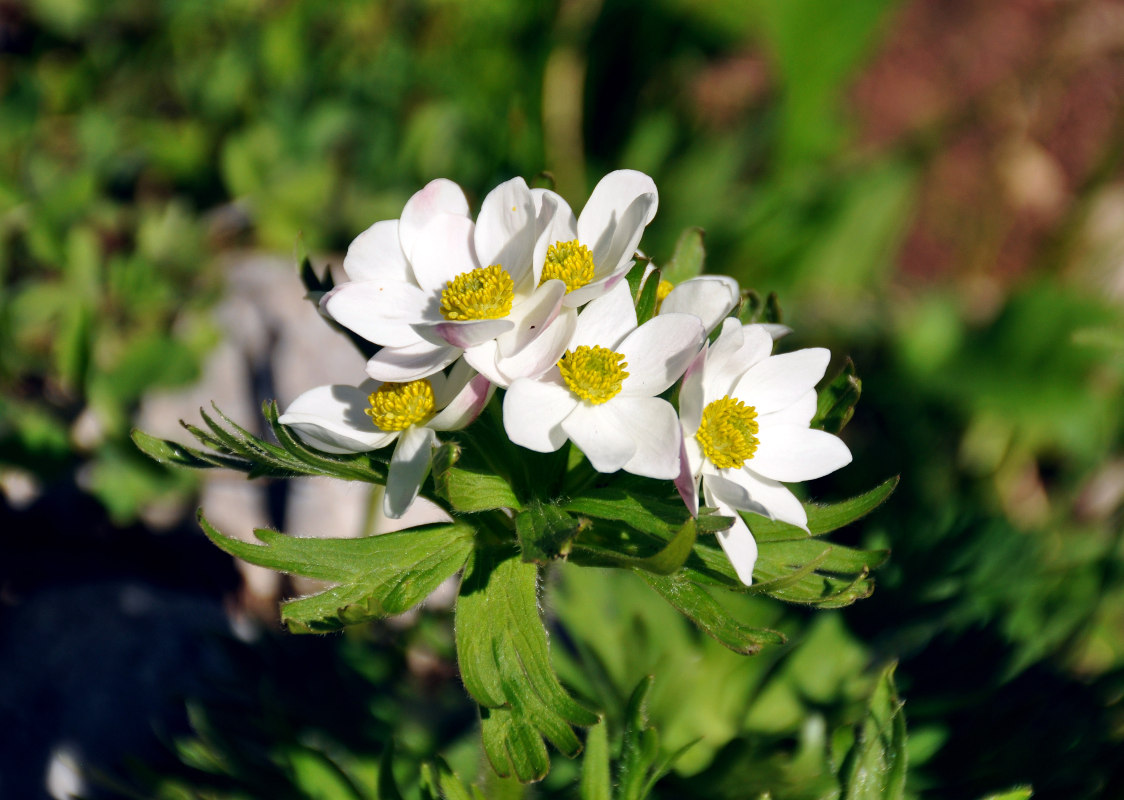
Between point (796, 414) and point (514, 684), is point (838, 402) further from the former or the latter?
point (514, 684)

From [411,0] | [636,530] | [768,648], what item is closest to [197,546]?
[768,648]

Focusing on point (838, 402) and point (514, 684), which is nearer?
point (514, 684)

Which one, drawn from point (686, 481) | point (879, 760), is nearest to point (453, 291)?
point (686, 481)

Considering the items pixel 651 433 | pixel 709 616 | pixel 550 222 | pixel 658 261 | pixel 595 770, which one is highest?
pixel 550 222

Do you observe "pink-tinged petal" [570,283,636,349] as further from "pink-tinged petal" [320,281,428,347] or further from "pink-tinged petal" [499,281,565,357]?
"pink-tinged petal" [320,281,428,347]

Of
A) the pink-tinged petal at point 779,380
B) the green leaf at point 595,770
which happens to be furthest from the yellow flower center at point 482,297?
the green leaf at point 595,770

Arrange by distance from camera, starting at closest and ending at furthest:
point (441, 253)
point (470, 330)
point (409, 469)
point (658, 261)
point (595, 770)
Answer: point (470, 330) → point (409, 469) → point (441, 253) → point (595, 770) → point (658, 261)

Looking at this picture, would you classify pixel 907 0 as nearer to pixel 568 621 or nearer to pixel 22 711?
pixel 568 621
